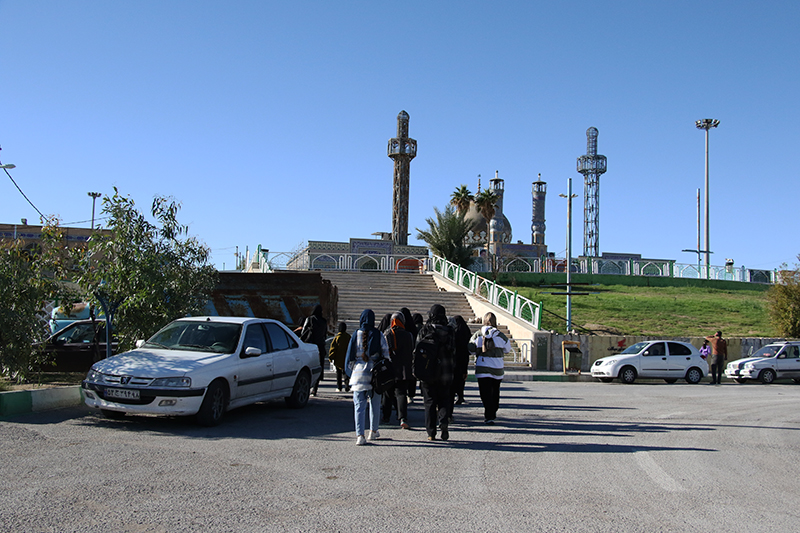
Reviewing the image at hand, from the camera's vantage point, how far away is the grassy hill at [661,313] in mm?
26625

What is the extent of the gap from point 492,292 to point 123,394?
20797 millimetres

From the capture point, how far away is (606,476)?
6.36 meters

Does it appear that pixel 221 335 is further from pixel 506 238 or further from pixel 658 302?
pixel 506 238

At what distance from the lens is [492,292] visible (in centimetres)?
2777

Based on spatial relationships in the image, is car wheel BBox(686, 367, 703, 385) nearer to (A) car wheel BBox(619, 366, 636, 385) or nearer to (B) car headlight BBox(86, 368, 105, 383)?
(A) car wheel BBox(619, 366, 636, 385)

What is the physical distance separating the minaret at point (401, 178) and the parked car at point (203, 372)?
4778 cm

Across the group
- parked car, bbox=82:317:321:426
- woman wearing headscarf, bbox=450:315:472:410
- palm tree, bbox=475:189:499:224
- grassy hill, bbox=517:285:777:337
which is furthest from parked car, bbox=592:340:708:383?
palm tree, bbox=475:189:499:224

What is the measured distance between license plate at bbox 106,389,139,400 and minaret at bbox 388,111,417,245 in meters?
49.9

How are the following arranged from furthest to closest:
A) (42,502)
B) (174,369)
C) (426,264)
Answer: (426,264)
(174,369)
(42,502)

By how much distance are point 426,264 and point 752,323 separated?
16.1 metres

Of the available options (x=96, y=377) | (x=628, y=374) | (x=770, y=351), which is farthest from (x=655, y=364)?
(x=96, y=377)

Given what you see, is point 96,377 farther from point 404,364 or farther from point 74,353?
point 74,353

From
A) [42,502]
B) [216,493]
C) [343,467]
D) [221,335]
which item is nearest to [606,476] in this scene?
[343,467]

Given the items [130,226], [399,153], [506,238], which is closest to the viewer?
[130,226]
